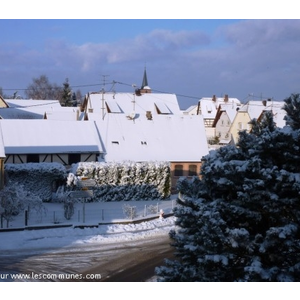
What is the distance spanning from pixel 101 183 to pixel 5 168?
5401 mm

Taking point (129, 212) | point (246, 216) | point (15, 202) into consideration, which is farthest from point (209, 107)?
point (246, 216)

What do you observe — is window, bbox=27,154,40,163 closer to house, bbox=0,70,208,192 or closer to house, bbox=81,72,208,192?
house, bbox=0,70,208,192

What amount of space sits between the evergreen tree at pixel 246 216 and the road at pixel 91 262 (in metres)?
5.26

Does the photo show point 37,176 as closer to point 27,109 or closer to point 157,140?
point 157,140

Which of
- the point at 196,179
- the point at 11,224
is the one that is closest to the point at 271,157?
the point at 196,179

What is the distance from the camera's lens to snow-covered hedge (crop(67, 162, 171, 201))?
29.7 m

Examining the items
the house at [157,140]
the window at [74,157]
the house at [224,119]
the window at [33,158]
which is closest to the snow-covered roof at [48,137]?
the window at [33,158]

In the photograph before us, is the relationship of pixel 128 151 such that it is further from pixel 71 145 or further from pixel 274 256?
pixel 274 256

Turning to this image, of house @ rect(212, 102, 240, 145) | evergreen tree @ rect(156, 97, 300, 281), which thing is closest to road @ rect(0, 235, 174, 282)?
evergreen tree @ rect(156, 97, 300, 281)

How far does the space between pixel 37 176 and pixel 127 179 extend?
5.13 m

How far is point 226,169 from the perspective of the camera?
906cm

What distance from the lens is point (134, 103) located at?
2320 inches

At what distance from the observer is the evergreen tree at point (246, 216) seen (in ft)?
28.0

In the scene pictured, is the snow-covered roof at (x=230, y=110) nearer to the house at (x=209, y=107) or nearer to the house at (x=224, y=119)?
the house at (x=224, y=119)
